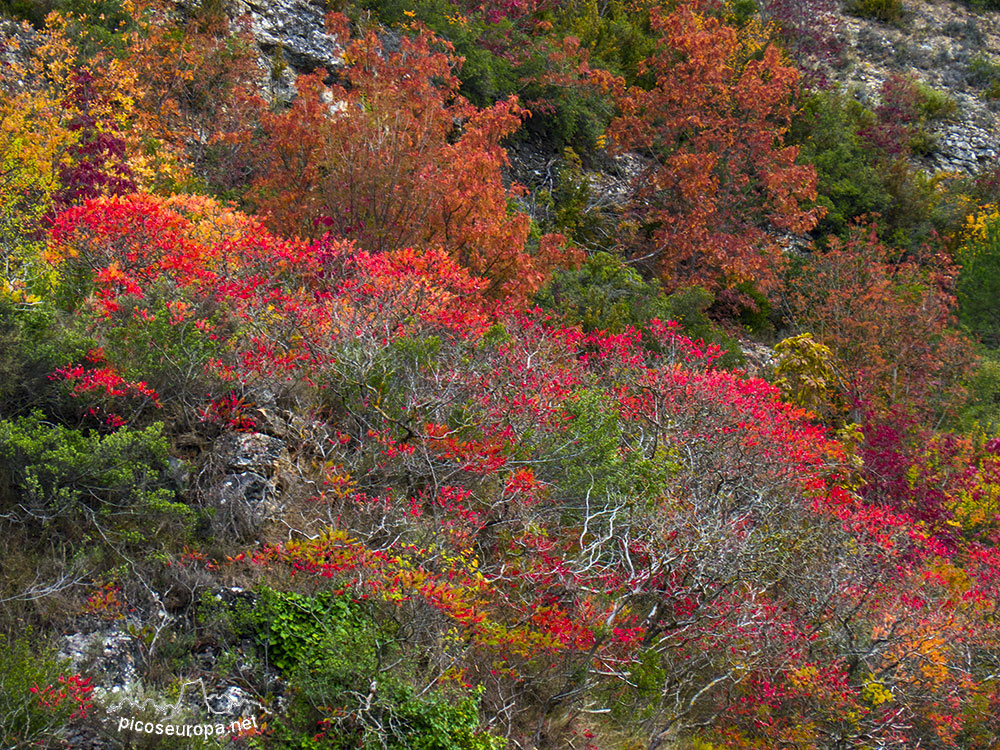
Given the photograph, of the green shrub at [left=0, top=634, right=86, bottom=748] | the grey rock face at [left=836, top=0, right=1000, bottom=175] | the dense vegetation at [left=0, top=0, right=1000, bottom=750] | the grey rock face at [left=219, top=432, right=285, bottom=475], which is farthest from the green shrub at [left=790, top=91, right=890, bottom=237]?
the green shrub at [left=0, top=634, right=86, bottom=748]

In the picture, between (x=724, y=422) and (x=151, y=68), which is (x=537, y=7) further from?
(x=724, y=422)

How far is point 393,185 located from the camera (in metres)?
10.3

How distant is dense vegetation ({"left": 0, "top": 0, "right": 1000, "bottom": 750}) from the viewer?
5.23m

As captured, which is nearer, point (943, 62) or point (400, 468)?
point (400, 468)

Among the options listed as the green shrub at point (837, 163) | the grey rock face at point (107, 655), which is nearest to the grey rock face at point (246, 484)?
the grey rock face at point (107, 655)

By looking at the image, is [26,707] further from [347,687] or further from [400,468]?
[400,468]

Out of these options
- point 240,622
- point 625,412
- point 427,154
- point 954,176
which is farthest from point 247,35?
point 954,176

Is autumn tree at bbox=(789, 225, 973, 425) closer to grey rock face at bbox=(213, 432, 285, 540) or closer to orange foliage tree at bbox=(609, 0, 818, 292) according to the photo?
orange foliage tree at bbox=(609, 0, 818, 292)

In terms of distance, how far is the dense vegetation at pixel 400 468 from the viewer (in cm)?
523

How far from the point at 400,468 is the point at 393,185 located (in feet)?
16.3

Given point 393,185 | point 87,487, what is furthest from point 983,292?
point 87,487

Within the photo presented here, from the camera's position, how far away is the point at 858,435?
1262 centimetres

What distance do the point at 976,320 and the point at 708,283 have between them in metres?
8.25

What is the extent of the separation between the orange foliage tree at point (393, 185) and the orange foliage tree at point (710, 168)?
791cm
